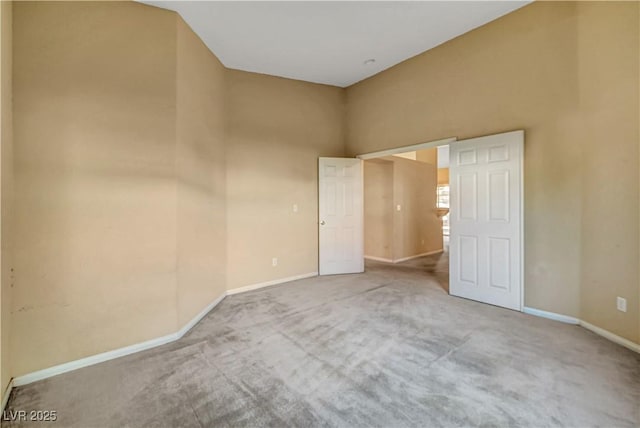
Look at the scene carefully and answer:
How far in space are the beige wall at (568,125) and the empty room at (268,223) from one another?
0.02m

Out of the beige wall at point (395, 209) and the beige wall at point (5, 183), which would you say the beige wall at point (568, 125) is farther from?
the beige wall at point (5, 183)

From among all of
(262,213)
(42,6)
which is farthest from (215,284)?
(42,6)

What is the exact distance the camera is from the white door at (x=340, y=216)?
4832 millimetres

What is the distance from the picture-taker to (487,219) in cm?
335

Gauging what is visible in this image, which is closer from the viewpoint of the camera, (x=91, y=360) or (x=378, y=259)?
(x=91, y=360)

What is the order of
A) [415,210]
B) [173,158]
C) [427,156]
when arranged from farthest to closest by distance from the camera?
[427,156] → [415,210] → [173,158]

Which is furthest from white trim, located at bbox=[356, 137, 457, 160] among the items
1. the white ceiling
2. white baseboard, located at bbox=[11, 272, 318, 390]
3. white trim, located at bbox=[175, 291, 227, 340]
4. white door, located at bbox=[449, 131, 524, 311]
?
white baseboard, located at bbox=[11, 272, 318, 390]

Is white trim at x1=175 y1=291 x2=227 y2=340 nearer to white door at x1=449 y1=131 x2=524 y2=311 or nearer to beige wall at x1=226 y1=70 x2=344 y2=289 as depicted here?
beige wall at x1=226 y1=70 x2=344 y2=289

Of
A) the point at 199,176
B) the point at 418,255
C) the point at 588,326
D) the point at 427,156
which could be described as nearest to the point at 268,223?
the point at 199,176

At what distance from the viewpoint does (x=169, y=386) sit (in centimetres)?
193

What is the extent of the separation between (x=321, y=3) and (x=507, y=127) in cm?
243

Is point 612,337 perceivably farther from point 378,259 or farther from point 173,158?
point 173,158

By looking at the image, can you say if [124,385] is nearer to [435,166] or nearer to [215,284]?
[215,284]

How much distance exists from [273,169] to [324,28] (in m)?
2.01
